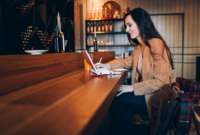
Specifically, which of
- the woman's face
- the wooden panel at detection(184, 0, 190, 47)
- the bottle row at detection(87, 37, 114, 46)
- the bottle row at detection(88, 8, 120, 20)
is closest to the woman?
the woman's face

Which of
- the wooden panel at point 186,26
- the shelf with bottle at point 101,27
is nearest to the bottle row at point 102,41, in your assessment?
the shelf with bottle at point 101,27

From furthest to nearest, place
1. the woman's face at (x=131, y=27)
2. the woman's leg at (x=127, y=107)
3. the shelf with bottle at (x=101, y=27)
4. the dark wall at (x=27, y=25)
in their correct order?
the shelf with bottle at (x=101, y=27)
the dark wall at (x=27, y=25)
the woman's face at (x=131, y=27)
the woman's leg at (x=127, y=107)

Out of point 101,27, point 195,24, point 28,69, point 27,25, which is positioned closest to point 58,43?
point 28,69

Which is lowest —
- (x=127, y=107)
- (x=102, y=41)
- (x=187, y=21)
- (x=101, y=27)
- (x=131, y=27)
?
(x=127, y=107)

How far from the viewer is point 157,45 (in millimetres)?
1419

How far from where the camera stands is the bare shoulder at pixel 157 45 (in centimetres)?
140

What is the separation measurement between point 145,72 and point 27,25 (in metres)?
2.00

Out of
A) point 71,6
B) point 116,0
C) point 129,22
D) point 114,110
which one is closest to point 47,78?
point 114,110

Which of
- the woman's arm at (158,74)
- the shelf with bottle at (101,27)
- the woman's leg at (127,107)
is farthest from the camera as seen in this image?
the shelf with bottle at (101,27)

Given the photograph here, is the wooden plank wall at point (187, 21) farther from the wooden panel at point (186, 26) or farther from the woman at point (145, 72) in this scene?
the woman at point (145, 72)

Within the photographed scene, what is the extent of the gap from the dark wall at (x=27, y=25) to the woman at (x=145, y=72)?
1.53 meters

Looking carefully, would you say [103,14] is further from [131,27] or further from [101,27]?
[131,27]

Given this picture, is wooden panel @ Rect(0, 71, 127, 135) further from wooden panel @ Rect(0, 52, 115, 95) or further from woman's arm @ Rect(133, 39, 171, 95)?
woman's arm @ Rect(133, 39, 171, 95)

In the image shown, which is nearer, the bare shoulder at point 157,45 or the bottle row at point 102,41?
the bare shoulder at point 157,45
